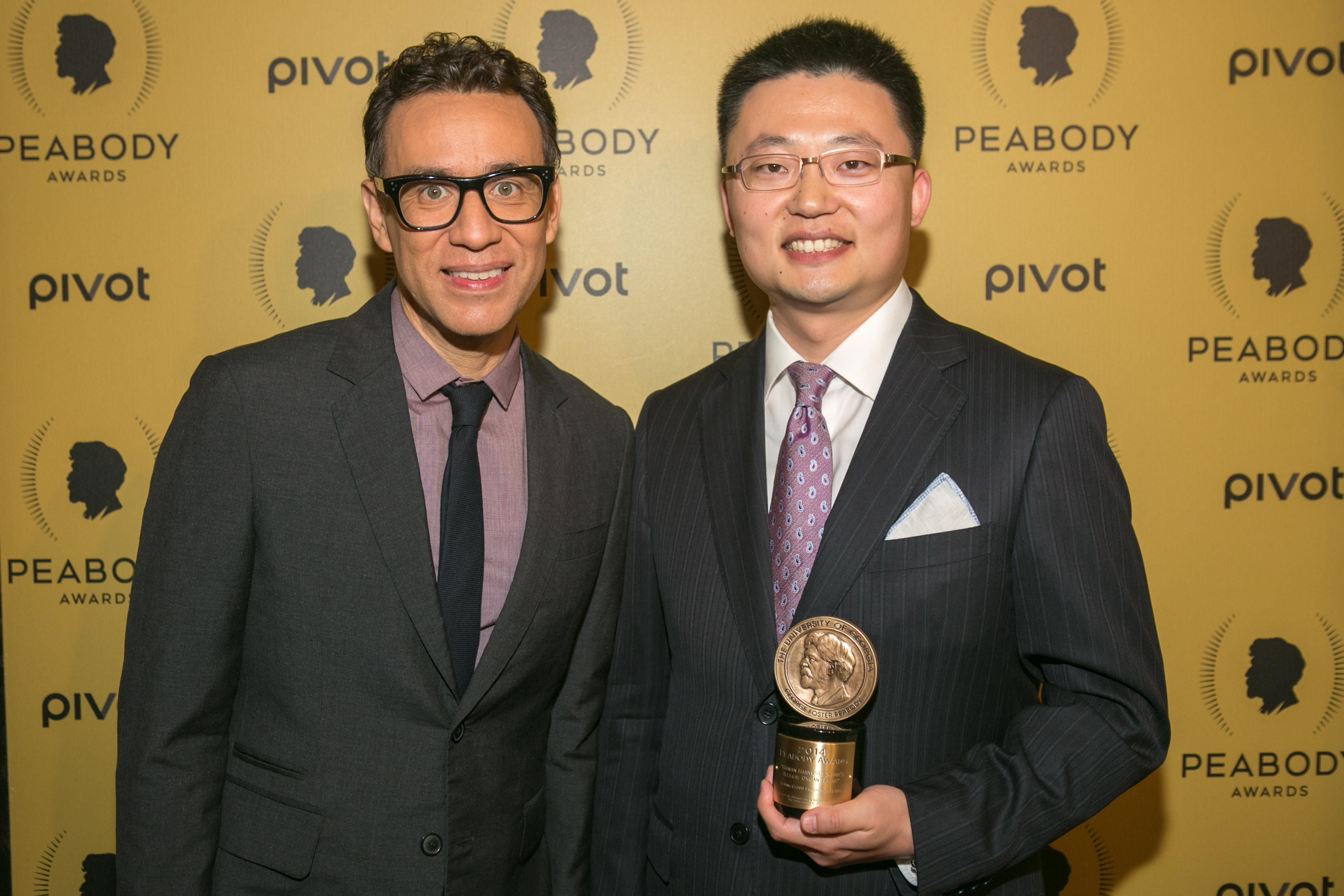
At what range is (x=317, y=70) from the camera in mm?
2600

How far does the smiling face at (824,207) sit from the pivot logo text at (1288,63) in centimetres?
145

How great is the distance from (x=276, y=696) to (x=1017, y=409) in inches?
62.6

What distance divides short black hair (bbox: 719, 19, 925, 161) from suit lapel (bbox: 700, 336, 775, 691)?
1.77ft

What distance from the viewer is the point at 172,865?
66.3 inches

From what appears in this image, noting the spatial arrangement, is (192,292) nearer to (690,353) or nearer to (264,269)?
(264,269)

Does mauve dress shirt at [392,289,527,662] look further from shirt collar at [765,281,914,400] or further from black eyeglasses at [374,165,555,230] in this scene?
shirt collar at [765,281,914,400]

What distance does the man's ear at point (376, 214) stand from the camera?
1.92m

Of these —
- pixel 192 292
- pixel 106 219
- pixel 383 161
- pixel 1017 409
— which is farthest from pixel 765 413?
pixel 106 219

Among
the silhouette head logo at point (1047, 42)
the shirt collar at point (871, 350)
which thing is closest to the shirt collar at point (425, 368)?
the shirt collar at point (871, 350)

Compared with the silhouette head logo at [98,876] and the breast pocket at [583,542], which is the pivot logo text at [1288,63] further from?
the silhouette head logo at [98,876]

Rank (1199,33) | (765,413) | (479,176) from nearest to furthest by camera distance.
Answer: (479,176)
(765,413)
(1199,33)

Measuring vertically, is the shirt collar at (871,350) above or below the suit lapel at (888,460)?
above

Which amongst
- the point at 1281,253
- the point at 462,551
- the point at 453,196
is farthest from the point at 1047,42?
the point at 462,551

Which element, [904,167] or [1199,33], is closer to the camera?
[904,167]
